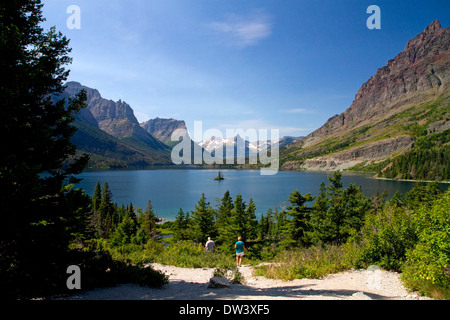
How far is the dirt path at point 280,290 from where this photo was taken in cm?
758

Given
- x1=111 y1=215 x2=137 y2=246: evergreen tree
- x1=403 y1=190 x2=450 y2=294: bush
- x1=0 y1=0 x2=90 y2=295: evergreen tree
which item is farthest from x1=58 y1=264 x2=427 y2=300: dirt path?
x1=111 y1=215 x2=137 y2=246: evergreen tree

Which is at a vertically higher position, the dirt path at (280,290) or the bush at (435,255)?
the bush at (435,255)

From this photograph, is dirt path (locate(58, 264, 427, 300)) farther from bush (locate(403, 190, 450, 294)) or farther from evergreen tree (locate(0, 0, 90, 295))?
evergreen tree (locate(0, 0, 90, 295))

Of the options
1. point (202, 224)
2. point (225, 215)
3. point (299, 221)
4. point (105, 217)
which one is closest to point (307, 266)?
point (299, 221)

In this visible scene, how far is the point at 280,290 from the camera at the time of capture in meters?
9.24

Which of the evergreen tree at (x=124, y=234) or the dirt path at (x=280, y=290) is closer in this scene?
the dirt path at (x=280, y=290)

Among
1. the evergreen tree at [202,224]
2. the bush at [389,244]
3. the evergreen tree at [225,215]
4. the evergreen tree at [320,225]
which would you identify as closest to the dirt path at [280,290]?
the bush at [389,244]

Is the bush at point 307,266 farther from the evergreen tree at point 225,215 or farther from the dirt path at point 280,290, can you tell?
the evergreen tree at point 225,215

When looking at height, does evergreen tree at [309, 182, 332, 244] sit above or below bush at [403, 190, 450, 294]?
below

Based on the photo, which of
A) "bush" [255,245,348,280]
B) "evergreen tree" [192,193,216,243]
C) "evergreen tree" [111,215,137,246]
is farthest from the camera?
"evergreen tree" [192,193,216,243]

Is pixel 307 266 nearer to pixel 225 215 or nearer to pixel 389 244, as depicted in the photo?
pixel 389 244

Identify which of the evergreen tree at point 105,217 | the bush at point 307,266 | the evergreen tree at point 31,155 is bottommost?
the evergreen tree at point 105,217

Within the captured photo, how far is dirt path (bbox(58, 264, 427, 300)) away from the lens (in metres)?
7.58
